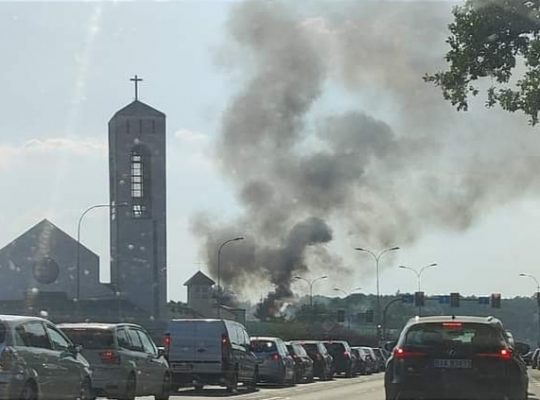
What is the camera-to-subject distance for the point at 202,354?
90.7 ft

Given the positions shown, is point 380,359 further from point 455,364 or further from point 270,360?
point 455,364

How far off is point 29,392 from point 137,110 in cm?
7730

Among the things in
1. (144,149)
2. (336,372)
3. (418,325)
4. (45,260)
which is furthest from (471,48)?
(45,260)

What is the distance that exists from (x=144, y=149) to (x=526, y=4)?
238 ft

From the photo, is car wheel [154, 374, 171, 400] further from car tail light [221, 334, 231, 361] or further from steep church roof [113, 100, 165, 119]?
steep church roof [113, 100, 165, 119]

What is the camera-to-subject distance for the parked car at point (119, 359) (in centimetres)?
2012

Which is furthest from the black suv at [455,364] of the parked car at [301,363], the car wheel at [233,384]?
the parked car at [301,363]

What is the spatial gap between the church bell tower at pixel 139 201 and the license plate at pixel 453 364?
7626 cm

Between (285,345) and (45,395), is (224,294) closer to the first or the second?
(285,345)

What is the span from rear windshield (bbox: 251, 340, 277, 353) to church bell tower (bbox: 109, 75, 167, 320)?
56182 mm

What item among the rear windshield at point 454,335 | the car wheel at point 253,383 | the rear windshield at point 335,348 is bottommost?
the car wheel at point 253,383

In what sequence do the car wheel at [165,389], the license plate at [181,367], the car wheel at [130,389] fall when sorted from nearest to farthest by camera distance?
1. the car wheel at [130,389]
2. the car wheel at [165,389]
3. the license plate at [181,367]

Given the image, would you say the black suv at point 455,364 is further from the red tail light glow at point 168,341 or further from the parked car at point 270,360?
the parked car at point 270,360

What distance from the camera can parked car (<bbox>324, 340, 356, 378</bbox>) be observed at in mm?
45438
